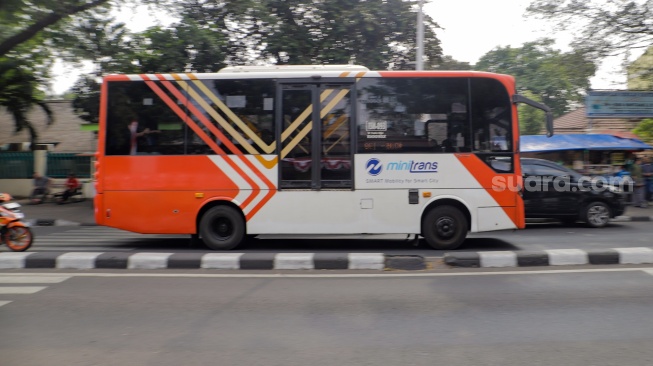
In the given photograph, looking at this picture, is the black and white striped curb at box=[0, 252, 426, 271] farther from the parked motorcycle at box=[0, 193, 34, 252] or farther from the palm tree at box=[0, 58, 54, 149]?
the palm tree at box=[0, 58, 54, 149]

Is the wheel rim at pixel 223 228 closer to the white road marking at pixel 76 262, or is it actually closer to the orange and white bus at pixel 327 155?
the orange and white bus at pixel 327 155

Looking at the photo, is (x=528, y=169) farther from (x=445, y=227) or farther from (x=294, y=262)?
(x=294, y=262)

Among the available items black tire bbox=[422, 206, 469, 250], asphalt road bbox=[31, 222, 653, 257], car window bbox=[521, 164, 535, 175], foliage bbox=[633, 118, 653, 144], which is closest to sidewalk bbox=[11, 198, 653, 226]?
asphalt road bbox=[31, 222, 653, 257]

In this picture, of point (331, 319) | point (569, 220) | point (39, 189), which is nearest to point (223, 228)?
point (331, 319)

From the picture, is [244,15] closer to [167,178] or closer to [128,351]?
[167,178]

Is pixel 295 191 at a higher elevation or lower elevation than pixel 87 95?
lower

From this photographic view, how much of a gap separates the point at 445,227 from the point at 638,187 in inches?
401

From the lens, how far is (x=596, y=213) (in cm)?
1225

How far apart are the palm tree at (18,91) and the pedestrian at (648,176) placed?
66.1 feet

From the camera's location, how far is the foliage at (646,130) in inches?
776

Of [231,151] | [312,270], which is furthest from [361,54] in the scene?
[312,270]

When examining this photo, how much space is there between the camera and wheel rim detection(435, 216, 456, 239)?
28.6ft

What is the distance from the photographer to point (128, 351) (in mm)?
4121

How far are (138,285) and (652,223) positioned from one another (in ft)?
41.2
